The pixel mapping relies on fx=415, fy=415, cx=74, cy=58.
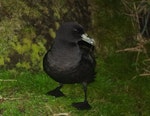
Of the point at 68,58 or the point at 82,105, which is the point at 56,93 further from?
the point at 68,58

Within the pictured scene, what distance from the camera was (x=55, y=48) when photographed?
20.3ft

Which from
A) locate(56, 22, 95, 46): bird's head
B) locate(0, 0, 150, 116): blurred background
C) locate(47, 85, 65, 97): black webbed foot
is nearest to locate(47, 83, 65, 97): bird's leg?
locate(47, 85, 65, 97): black webbed foot

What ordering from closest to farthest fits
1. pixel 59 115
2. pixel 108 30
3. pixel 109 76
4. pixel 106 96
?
pixel 59 115 → pixel 106 96 → pixel 109 76 → pixel 108 30

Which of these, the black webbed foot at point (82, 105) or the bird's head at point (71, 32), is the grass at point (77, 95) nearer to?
the black webbed foot at point (82, 105)

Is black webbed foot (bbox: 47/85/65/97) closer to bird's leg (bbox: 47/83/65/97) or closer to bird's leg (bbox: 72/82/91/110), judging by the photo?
bird's leg (bbox: 47/83/65/97)

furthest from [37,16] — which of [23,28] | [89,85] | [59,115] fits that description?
[59,115]

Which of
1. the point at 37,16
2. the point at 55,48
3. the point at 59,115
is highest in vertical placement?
the point at 37,16

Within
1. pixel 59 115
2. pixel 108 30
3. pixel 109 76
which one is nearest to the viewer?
pixel 59 115

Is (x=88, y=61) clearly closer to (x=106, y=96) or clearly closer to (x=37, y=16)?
(x=106, y=96)

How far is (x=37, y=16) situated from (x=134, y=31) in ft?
6.73

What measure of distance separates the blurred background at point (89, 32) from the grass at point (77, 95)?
0.06ft

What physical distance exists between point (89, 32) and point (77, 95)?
1568mm

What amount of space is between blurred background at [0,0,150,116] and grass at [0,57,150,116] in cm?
2

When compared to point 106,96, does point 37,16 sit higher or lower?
higher
